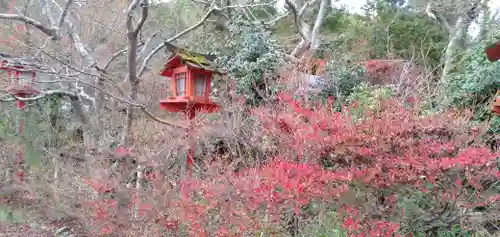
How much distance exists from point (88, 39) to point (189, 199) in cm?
513

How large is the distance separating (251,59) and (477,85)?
3547 mm

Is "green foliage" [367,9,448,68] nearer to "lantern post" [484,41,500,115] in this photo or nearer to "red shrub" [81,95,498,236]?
"lantern post" [484,41,500,115]

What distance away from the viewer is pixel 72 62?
6.07 metres

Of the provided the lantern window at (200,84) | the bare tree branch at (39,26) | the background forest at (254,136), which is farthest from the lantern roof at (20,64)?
the lantern window at (200,84)

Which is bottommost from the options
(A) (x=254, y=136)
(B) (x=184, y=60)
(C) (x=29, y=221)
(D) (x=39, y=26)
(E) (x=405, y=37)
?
(C) (x=29, y=221)

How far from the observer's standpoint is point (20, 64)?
225 inches

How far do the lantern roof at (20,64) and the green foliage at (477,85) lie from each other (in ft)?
19.4


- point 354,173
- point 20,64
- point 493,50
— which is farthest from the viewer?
point 20,64

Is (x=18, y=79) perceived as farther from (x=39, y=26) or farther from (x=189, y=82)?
(x=189, y=82)

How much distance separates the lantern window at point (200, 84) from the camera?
5391 millimetres

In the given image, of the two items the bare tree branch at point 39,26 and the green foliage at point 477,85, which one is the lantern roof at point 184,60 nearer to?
the bare tree branch at point 39,26

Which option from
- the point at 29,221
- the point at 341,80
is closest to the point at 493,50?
the point at 341,80

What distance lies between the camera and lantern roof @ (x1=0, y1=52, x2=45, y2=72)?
5.29 meters

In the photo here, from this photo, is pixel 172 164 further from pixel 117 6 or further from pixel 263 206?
pixel 117 6
